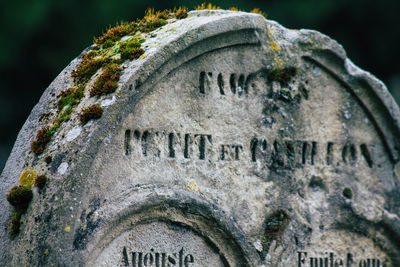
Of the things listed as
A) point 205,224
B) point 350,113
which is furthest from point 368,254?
point 205,224

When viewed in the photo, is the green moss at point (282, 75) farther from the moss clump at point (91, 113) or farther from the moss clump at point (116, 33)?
the moss clump at point (91, 113)

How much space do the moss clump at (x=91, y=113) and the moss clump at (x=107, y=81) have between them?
11cm

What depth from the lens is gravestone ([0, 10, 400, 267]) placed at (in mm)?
3428

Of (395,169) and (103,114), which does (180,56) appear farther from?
(395,169)

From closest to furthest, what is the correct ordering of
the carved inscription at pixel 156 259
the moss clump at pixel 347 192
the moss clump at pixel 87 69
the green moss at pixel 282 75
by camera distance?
the carved inscription at pixel 156 259
the moss clump at pixel 87 69
the green moss at pixel 282 75
the moss clump at pixel 347 192

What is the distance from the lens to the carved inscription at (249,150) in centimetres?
368

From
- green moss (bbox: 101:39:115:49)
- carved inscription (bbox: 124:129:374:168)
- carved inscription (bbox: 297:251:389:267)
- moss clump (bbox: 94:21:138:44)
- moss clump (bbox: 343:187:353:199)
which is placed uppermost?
moss clump (bbox: 94:21:138:44)

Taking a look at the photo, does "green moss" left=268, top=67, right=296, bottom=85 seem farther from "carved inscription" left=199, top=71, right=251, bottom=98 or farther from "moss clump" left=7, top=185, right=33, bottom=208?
"moss clump" left=7, top=185, right=33, bottom=208

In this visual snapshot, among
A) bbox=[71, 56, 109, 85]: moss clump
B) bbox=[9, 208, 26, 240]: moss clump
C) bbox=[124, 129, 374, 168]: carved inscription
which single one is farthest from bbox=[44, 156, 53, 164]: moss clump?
bbox=[71, 56, 109, 85]: moss clump

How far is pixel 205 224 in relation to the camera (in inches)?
150

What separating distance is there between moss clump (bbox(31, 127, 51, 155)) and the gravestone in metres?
0.03

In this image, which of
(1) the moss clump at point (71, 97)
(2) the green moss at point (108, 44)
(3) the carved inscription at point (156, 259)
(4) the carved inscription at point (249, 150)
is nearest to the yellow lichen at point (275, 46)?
(4) the carved inscription at point (249, 150)

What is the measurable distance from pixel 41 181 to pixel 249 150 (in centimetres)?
129

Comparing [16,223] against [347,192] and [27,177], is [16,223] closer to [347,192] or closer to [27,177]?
[27,177]
